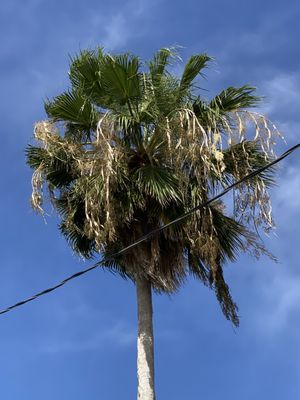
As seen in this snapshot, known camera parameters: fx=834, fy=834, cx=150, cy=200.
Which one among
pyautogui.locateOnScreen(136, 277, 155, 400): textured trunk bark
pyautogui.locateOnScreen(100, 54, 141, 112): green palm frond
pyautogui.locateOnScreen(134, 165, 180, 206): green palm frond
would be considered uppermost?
pyautogui.locateOnScreen(100, 54, 141, 112): green palm frond

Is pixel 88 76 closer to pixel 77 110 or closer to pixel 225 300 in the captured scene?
pixel 77 110

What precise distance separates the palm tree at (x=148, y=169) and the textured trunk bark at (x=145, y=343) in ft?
0.06

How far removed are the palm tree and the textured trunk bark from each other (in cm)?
2

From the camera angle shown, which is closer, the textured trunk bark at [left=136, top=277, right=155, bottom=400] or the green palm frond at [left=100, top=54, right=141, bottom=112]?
the textured trunk bark at [left=136, top=277, right=155, bottom=400]

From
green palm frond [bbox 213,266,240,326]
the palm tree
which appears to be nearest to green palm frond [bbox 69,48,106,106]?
the palm tree

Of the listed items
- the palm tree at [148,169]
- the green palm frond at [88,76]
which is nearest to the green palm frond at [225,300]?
the palm tree at [148,169]

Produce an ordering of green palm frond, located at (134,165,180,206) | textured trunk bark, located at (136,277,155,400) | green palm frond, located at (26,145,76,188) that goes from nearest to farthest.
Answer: textured trunk bark, located at (136,277,155,400)
green palm frond, located at (134,165,180,206)
green palm frond, located at (26,145,76,188)

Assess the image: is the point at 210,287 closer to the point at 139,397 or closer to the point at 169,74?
the point at 139,397

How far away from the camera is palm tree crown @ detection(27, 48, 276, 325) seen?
44.9 ft

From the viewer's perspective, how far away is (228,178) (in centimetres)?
1439

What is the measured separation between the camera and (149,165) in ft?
46.1

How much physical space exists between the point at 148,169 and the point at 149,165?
0.17m

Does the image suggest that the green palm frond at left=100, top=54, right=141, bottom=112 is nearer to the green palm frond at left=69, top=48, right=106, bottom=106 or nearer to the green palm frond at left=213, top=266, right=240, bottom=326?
the green palm frond at left=69, top=48, right=106, bottom=106

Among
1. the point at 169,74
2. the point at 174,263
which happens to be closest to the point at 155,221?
the point at 174,263
